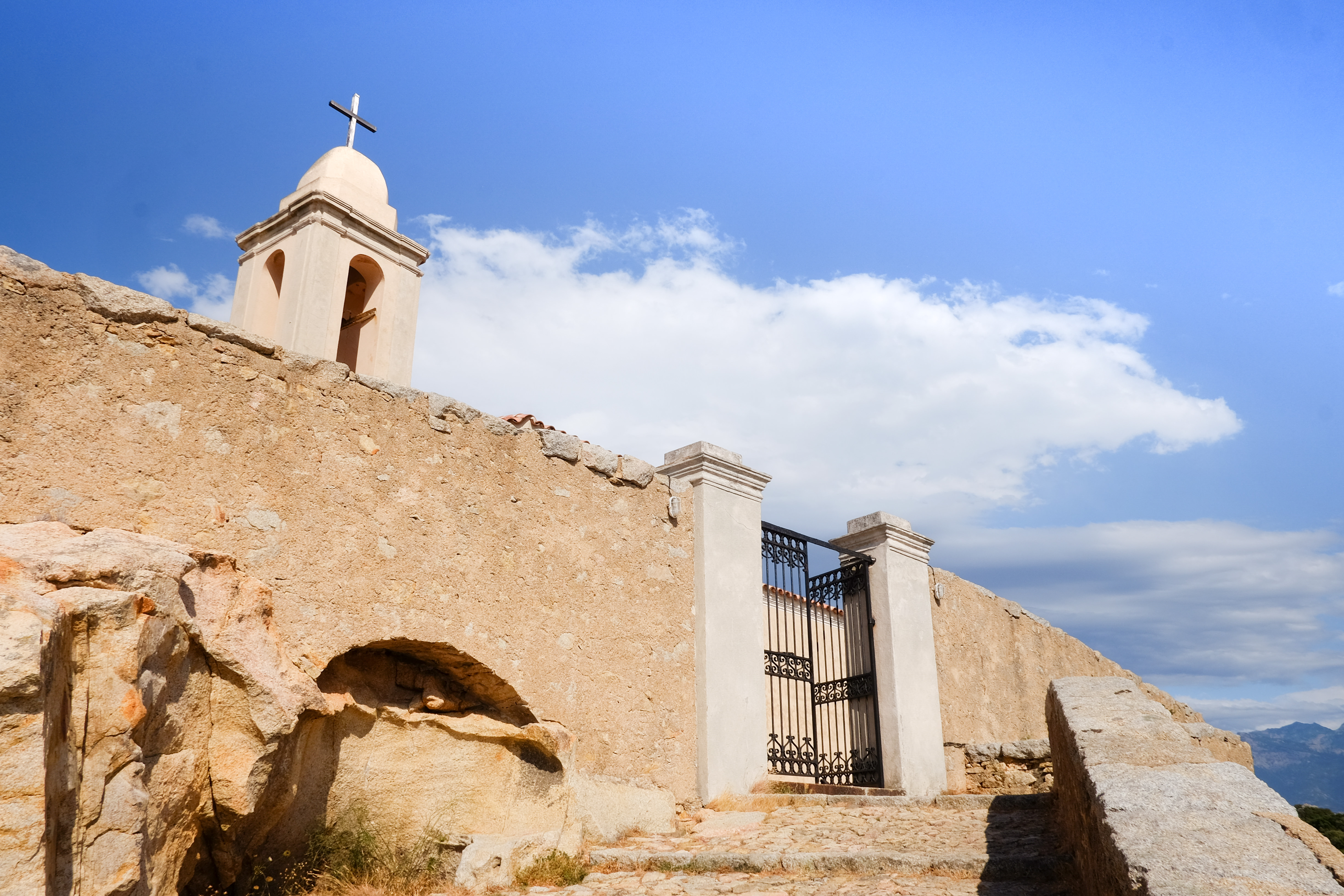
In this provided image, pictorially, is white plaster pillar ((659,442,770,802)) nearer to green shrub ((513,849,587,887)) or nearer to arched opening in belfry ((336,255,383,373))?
green shrub ((513,849,587,887))

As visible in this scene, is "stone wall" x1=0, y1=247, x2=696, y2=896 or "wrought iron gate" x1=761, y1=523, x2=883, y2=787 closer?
"stone wall" x1=0, y1=247, x2=696, y2=896

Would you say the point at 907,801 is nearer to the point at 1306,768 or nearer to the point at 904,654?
the point at 904,654

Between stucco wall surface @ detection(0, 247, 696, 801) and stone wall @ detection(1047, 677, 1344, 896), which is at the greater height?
stucco wall surface @ detection(0, 247, 696, 801)

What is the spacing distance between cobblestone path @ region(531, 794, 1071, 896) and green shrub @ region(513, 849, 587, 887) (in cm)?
6

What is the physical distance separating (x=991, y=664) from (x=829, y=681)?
208 centimetres

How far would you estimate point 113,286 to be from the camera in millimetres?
4422

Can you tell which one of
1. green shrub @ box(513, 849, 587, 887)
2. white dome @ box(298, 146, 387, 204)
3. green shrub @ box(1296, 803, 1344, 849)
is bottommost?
green shrub @ box(513, 849, 587, 887)

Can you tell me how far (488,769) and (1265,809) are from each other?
144 inches

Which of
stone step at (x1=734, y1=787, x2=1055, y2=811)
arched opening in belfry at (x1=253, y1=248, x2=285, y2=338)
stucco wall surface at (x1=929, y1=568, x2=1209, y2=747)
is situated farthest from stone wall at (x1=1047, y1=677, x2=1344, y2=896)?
arched opening in belfry at (x1=253, y1=248, x2=285, y2=338)

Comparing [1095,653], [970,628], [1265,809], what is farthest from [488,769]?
[1095,653]

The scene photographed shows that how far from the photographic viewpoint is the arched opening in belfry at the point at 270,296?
11.6 metres

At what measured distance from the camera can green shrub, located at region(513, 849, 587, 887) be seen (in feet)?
15.6

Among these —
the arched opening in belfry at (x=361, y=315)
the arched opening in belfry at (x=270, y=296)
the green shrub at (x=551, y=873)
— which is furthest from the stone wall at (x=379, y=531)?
the arched opening in belfry at (x=270, y=296)

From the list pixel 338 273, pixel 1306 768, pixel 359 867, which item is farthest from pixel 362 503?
pixel 1306 768
